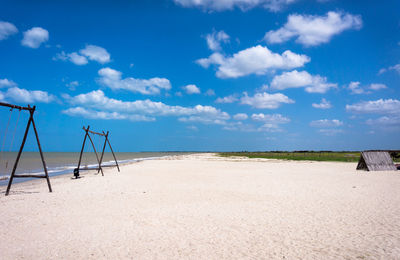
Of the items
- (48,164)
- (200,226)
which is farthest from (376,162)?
(48,164)

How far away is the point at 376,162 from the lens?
22.2 meters

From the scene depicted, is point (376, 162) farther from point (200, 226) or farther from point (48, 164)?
point (48, 164)

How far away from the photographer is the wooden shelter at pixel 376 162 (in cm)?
2181

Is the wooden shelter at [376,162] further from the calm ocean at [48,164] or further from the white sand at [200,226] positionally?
the calm ocean at [48,164]

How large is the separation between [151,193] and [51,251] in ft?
20.2

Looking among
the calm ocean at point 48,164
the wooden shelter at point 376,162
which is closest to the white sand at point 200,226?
the calm ocean at point 48,164

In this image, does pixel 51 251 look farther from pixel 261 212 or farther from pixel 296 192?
pixel 296 192

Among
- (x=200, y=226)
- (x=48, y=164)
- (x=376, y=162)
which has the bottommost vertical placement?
(x=200, y=226)

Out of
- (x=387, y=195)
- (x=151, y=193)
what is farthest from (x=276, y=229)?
(x=387, y=195)

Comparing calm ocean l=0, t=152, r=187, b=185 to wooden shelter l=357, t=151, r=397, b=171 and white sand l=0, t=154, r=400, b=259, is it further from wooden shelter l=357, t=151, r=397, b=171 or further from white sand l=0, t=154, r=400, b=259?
wooden shelter l=357, t=151, r=397, b=171

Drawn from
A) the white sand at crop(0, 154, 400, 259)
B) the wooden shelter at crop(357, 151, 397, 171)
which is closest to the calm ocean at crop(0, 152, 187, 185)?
the white sand at crop(0, 154, 400, 259)

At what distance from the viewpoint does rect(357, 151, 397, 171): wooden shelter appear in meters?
21.8

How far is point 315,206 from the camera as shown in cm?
874

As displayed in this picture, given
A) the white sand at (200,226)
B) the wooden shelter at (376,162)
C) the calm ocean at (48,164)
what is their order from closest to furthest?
the white sand at (200,226) < the wooden shelter at (376,162) < the calm ocean at (48,164)
